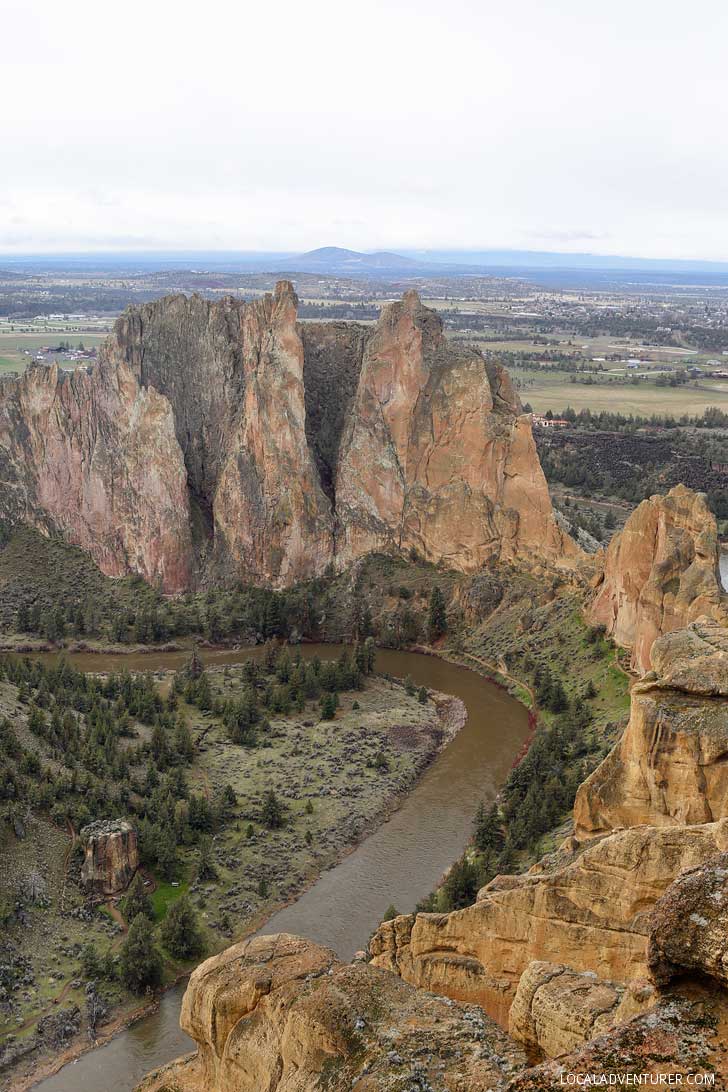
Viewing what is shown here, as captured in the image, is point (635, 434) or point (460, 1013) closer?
point (460, 1013)

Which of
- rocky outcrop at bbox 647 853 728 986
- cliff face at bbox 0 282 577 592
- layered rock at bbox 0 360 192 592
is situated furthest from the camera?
layered rock at bbox 0 360 192 592

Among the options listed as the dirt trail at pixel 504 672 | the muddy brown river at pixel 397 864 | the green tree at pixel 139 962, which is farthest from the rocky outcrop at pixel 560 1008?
the dirt trail at pixel 504 672

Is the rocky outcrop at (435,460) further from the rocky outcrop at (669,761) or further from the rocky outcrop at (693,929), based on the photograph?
the rocky outcrop at (693,929)

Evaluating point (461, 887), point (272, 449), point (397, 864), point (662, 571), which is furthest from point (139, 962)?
point (272, 449)

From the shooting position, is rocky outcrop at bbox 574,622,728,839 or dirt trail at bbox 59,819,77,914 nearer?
rocky outcrop at bbox 574,622,728,839

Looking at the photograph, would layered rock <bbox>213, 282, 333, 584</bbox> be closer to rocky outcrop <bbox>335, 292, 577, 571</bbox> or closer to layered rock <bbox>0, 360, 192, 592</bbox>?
rocky outcrop <bbox>335, 292, 577, 571</bbox>

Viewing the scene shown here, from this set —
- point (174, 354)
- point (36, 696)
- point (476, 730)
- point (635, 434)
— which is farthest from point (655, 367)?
point (36, 696)

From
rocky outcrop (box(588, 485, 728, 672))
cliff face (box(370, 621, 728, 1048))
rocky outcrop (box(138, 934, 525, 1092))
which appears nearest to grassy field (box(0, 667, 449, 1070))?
rocky outcrop (box(588, 485, 728, 672))

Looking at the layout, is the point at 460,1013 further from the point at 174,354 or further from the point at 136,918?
the point at 174,354
